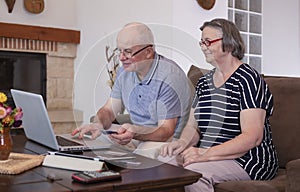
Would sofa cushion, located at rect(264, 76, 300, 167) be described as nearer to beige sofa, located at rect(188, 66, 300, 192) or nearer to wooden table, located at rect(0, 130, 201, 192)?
beige sofa, located at rect(188, 66, 300, 192)

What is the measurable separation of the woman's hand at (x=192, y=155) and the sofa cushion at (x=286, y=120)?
1.39ft

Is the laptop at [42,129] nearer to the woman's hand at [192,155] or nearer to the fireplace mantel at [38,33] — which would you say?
the woman's hand at [192,155]

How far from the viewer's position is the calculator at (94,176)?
1.21 m

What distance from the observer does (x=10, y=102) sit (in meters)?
4.03

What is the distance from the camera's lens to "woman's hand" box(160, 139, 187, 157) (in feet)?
5.78

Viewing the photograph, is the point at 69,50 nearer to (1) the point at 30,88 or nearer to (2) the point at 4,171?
(1) the point at 30,88

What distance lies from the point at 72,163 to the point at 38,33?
9.82 feet

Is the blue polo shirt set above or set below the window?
below

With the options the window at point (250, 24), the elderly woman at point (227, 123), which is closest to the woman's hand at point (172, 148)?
the elderly woman at point (227, 123)

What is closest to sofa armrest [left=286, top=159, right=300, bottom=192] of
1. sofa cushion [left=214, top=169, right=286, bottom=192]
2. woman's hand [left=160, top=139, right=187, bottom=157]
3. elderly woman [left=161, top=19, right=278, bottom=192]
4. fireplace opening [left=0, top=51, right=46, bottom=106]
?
sofa cushion [left=214, top=169, right=286, bottom=192]

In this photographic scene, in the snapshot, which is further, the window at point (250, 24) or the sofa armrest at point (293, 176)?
the window at point (250, 24)

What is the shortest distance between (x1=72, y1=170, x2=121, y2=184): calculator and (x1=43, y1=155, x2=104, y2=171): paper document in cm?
9

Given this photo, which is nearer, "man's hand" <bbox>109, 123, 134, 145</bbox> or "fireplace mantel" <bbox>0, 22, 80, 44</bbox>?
"man's hand" <bbox>109, 123, 134, 145</bbox>

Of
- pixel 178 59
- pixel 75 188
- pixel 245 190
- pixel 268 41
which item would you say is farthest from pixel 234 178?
pixel 268 41
